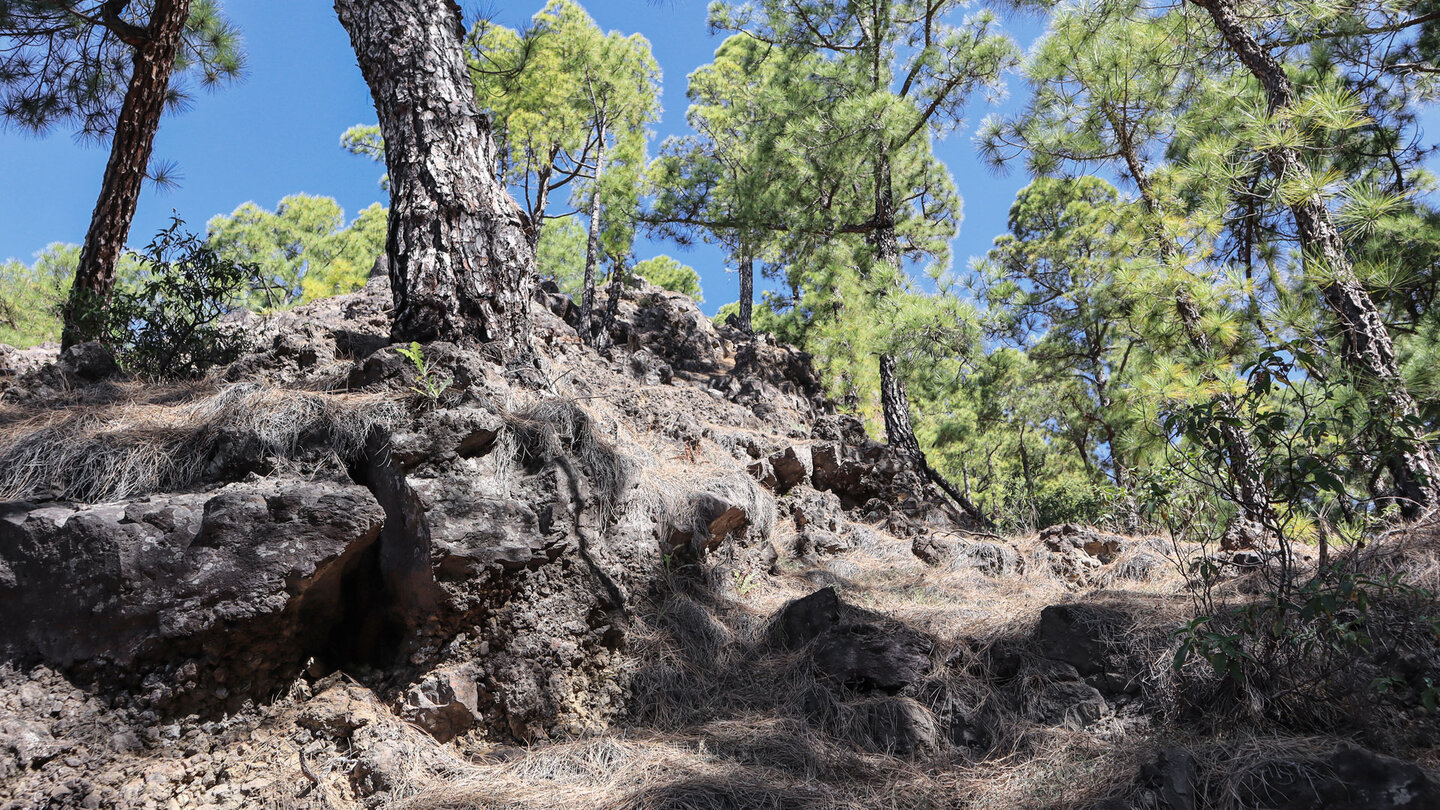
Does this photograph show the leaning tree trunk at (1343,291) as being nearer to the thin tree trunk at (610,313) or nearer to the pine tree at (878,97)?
the pine tree at (878,97)

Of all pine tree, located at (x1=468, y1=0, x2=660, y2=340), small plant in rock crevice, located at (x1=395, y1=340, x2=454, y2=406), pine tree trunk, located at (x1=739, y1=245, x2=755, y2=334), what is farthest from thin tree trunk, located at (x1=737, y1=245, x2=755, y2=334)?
small plant in rock crevice, located at (x1=395, y1=340, x2=454, y2=406)

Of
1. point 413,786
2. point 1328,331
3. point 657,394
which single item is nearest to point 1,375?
Answer: point 413,786

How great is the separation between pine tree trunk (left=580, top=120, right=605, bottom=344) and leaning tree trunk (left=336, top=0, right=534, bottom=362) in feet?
13.0

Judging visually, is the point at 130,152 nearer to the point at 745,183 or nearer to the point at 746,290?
the point at 745,183

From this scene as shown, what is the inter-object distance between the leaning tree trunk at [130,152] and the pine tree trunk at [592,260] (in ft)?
13.1

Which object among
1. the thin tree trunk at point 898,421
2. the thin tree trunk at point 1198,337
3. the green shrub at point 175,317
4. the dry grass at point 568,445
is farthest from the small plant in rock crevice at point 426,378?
the thin tree trunk at point 898,421

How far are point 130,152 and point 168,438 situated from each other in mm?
3246

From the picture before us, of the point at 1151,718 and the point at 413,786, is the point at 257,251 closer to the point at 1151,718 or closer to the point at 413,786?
the point at 413,786

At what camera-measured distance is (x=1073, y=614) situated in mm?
3002

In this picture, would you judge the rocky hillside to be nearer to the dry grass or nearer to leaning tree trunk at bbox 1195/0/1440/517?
the dry grass

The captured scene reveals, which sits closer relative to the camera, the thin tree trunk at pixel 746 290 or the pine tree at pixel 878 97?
the pine tree at pixel 878 97

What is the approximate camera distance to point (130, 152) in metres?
4.81

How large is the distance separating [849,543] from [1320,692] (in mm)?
2878

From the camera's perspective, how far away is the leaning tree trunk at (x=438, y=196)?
12.4 feet
